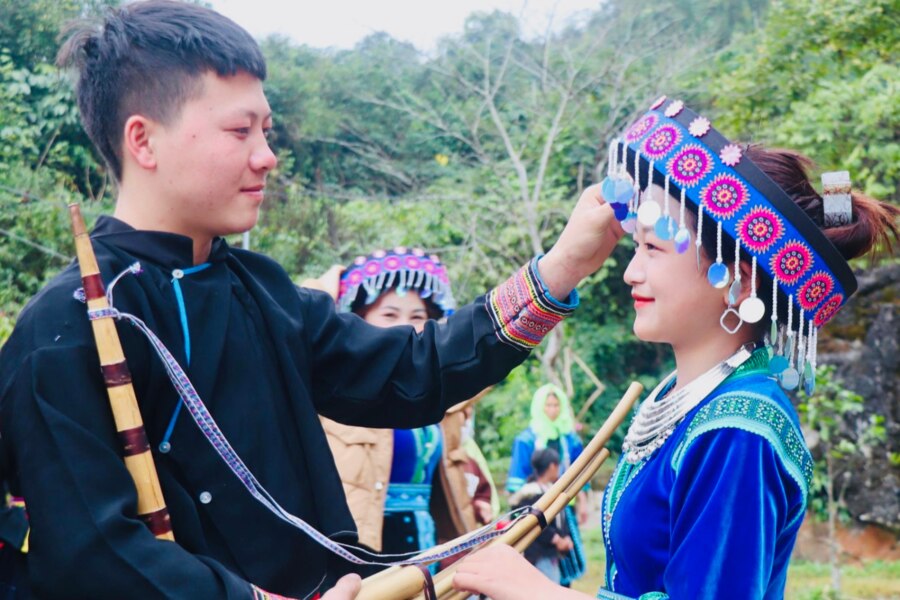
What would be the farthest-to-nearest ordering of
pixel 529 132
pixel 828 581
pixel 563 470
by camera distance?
pixel 529 132
pixel 828 581
pixel 563 470

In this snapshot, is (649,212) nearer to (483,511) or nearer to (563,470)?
(483,511)

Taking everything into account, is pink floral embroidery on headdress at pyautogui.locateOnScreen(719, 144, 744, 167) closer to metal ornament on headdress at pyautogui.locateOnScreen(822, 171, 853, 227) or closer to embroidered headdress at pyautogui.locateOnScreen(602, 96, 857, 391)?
embroidered headdress at pyautogui.locateOnScreen(602, 96, 857, 391)

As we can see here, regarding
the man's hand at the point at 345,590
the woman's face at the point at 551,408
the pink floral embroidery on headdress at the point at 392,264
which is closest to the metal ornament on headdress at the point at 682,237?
the man's hand at the point at 345,590

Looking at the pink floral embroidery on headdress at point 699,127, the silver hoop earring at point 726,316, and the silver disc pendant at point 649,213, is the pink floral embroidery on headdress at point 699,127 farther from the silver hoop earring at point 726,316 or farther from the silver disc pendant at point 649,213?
the silver hoop earring at point 726,316

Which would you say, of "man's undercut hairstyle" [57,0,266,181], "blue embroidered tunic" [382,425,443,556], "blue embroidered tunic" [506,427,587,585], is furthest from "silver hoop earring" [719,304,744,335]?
"blue embroidered tunic" [506,427,587,585]

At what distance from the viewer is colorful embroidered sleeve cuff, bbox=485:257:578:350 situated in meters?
2.37

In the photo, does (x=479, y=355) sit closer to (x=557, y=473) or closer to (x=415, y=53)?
(x=557, y=473)

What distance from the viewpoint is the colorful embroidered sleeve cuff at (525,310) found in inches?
A: 93.4

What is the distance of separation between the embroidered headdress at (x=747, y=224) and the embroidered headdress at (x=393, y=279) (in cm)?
219

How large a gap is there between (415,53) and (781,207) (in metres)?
9.46

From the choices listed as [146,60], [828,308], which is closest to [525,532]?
[828,308]

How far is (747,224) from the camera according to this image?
1.99 meters

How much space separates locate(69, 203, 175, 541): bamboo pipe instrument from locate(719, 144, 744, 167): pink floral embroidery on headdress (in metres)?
1.19

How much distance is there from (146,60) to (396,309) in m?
2.34
